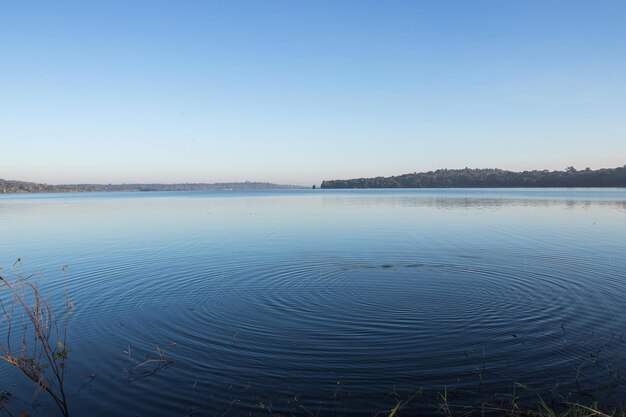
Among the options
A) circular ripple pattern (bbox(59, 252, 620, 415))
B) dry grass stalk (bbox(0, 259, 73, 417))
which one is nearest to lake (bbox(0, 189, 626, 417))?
circular ripple pattern (bbox(59, 252, 620, 415))

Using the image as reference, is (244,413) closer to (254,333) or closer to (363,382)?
(363,382)

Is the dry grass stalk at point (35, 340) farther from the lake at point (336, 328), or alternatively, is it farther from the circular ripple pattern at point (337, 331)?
the circular ripple pattern at point (337, 331)

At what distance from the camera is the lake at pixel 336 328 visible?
25.2ft

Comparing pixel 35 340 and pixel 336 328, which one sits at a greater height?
pixel 35 340

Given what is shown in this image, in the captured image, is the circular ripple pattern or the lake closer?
the lake

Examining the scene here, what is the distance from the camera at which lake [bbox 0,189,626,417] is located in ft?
25.2

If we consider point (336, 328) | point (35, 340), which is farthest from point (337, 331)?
point (35, 340)

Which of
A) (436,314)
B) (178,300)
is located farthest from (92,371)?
(436,314)

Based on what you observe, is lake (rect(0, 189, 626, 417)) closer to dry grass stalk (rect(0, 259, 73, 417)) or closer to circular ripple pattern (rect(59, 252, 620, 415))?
circular ripple pattern (rect(59, 252, 620, 415))

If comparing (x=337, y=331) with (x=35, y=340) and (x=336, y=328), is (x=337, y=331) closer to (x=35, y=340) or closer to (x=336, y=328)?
(x=336, y=328)

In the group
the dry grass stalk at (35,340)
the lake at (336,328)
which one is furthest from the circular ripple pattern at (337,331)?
the dry grass stalk at (35,340)

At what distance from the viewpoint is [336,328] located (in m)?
11.0

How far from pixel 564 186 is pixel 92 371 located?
188m

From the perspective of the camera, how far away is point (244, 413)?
7.13 metres
